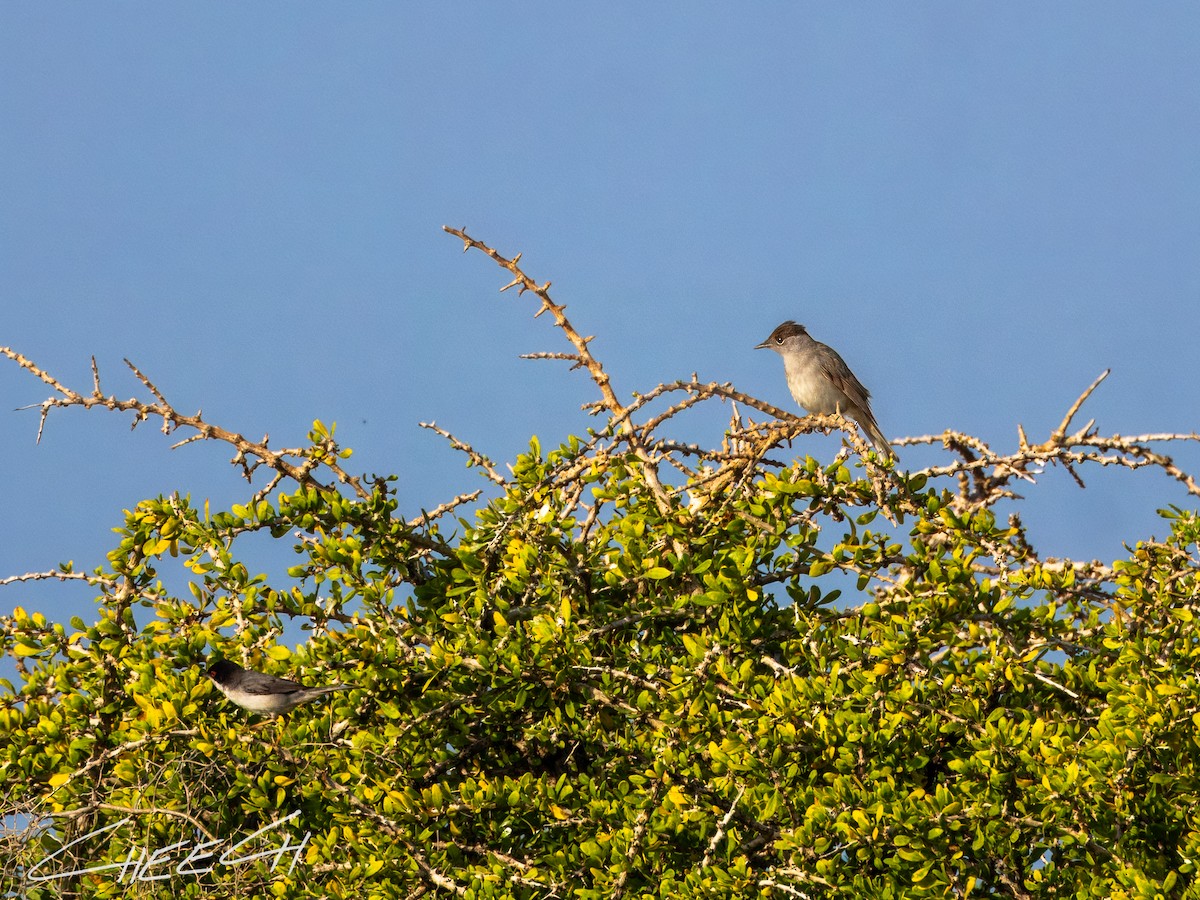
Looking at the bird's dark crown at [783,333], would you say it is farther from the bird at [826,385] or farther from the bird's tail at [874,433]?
the bird's tail at [874,433]

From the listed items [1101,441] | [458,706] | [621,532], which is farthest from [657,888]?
[1101,441]

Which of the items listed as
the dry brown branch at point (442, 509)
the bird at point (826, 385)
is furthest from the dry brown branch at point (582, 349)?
the bird at point (826, 385)

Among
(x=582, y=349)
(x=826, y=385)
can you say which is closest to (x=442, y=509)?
(x=582, y=349)

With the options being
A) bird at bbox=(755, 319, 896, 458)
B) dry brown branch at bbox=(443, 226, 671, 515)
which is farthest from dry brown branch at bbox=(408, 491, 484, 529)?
bird at bbox=(755, 319, 896, 458)

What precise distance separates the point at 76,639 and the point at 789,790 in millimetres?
3335

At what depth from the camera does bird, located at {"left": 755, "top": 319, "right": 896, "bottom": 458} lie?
11055mm

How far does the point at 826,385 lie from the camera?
1106 centimetres

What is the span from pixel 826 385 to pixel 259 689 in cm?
628

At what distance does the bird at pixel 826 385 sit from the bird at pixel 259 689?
6046mm

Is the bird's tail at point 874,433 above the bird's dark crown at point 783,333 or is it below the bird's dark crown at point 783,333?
below

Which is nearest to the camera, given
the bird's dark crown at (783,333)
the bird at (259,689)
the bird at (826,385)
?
the bird at (259,689)

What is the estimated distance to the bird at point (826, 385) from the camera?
36.3 feet

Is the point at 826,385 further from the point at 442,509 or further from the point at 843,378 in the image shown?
the point at 442,509

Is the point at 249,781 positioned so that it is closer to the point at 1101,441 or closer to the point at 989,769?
the point at 989,769
